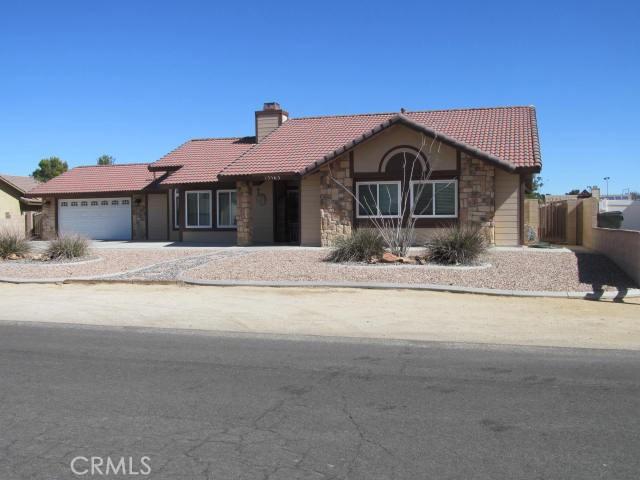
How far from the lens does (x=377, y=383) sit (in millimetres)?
7266

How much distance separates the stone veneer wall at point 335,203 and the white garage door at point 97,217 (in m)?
12.7

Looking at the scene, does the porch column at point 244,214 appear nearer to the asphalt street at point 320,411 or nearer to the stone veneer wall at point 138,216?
the stone veneer wall at point 138,216

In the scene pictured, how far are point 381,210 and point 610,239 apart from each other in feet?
25.9

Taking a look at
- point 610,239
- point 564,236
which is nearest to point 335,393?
point 610,239

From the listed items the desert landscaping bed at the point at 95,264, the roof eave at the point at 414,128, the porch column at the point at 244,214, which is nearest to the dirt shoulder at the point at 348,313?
the desert landscaping bed at the point at 95,264

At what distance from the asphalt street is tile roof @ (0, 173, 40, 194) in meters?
31.2

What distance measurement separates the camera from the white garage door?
32844 mm

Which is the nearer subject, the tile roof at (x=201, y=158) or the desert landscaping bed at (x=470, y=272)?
the desert landscaping bed at (x=470, y=272)

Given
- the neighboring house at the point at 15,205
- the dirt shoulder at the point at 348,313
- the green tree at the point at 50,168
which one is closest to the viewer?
the dirt shoulder at the point at 348,313

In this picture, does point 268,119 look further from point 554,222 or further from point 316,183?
point 554,222

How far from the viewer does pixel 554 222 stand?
29000 mm

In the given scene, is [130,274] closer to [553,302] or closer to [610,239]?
[553,302]

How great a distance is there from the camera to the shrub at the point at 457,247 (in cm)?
1709

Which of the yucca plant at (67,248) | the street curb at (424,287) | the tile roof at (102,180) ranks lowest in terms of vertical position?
the street curb at (424,287)
